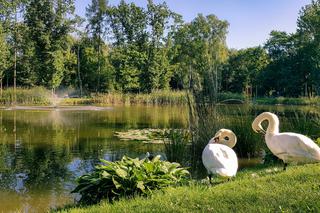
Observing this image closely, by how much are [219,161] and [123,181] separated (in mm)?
1347

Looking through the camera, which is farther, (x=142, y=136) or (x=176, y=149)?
(x=142, y=136)

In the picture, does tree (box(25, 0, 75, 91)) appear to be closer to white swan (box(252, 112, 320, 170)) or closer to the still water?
the still water

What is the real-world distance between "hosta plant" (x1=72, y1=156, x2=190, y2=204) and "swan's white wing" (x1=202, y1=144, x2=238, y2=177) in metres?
0.56

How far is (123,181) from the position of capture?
513 cm

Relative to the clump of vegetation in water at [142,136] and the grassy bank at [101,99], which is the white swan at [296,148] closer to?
the clump of vegetation in water at [142,136]

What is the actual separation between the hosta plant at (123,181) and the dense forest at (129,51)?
34561 mm

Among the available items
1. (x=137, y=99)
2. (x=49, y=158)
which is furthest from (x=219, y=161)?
(x=137, y=99)

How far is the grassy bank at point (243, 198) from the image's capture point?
3.94 m

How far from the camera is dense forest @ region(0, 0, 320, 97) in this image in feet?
146

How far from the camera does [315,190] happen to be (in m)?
4.22

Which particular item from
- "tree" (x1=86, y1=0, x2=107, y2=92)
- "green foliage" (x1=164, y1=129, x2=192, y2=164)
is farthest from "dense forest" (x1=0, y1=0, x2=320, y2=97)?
"green foliage" (x1=164, y1=129, x2=192, y2=164)

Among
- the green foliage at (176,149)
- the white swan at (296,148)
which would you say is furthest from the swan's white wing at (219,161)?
the green foliage at (176,149)

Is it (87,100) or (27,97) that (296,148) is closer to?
(27,97)

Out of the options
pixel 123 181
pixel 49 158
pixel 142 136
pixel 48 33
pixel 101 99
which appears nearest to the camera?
pixel 123 181
